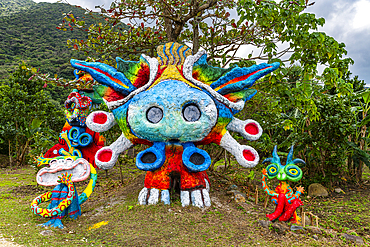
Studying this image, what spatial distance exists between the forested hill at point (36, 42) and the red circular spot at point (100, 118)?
76.3ft

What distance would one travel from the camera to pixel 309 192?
22.3 ft

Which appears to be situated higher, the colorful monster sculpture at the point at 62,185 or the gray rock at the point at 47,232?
the colorful monster sculpture at the point at 62,185

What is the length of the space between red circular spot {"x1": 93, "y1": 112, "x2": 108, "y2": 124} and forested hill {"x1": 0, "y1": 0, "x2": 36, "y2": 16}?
49.9 m

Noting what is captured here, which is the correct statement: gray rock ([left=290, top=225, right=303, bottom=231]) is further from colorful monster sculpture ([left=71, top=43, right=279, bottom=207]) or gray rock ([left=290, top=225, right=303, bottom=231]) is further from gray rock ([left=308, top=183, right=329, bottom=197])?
gray rock ([left=308, top=183, right=329, bottom=197])

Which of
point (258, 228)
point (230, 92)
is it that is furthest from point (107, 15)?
point (258, 228)

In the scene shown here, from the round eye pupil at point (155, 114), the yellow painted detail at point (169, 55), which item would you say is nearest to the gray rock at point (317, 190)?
the round eye pupil at point (155, 114)

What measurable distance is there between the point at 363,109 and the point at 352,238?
5116mm

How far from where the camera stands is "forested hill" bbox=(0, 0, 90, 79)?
27.0 meters

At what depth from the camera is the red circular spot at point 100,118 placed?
5062mm

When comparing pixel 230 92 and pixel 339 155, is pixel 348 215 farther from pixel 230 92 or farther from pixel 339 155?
pixel 230 92

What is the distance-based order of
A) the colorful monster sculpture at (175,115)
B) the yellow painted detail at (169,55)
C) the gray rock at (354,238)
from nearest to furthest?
the gray rock at (354,238)
the colorful monster sculpture at (175,115)
the yellow painted detail at (169,55)

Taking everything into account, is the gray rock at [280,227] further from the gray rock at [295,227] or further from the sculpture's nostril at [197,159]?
the sculpture's nostril at [197,159]

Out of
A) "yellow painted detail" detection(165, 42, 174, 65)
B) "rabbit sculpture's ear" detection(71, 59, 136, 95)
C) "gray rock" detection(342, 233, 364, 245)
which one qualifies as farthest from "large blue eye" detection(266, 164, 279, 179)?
"rabbit sculpture's ear" detection(71, 59, 136, 95)

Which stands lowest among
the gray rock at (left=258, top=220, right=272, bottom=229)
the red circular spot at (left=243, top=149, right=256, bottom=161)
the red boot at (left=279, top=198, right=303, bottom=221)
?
the gray rock at (left=258, top=220, right=272, bottom=229)
